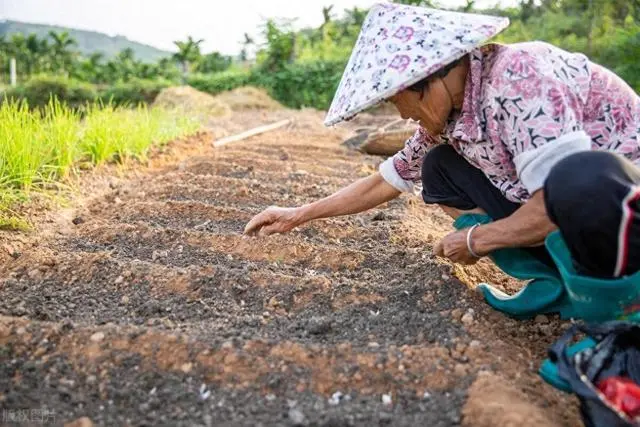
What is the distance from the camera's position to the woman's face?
1546 millimetres

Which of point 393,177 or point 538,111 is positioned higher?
point 538,111

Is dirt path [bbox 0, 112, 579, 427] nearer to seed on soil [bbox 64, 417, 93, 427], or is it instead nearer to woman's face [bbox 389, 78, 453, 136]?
seed on soil [bbox 64, 417, 93, 427]

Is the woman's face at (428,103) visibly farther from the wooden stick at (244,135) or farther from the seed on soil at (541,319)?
the wooden stick at (244,135)

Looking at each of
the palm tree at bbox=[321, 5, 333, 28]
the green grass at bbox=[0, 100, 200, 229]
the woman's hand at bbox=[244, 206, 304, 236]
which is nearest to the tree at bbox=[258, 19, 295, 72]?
the palm tree at bbox=[321, 5, 333, 28]

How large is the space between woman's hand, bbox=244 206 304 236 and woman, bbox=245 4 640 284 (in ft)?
1.89

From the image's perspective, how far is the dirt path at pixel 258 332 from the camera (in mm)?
1357

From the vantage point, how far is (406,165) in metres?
2.05

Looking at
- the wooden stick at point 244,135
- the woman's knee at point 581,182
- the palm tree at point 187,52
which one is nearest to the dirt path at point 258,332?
the woman's knee at point 581,182

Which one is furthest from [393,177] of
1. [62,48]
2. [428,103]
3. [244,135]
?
[62,48]

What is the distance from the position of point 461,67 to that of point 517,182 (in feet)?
1.13

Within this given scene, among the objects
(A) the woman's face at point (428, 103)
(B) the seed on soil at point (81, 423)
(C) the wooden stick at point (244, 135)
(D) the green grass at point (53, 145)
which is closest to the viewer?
(B) the seed on soil at point (81, 423)

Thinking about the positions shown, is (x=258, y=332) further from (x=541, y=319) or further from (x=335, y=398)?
(x=541, y=319)

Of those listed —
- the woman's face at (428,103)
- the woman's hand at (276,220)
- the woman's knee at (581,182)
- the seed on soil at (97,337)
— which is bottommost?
the seed on soil at (97,337)

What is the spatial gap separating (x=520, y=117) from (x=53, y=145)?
2805 millimetres
